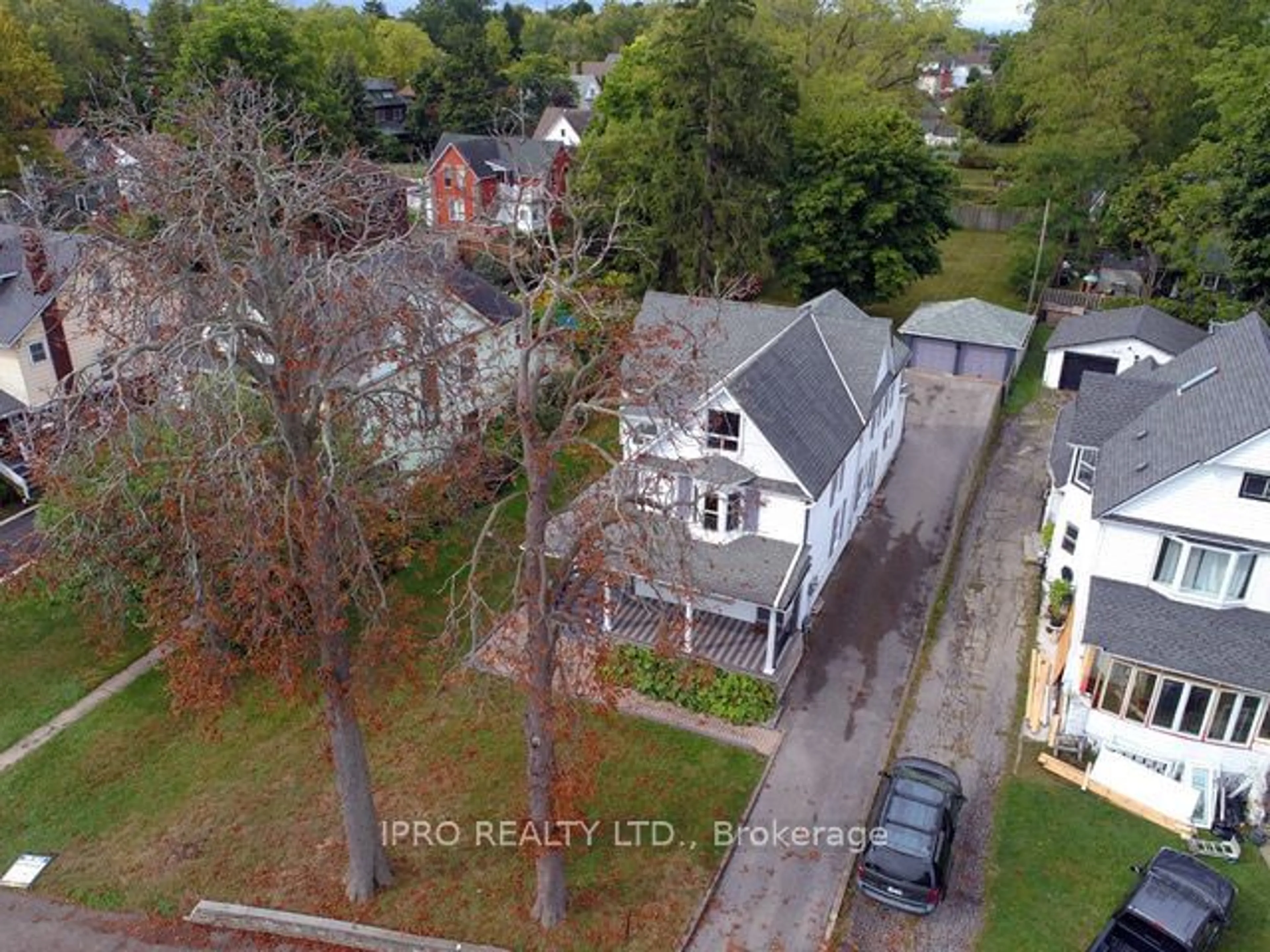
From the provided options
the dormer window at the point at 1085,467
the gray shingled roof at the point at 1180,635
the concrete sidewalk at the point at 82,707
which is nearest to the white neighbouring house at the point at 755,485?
the dormer window at the point at 1085,467

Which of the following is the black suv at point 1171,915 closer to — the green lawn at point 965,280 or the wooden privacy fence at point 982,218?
the green lawn at point 965,280

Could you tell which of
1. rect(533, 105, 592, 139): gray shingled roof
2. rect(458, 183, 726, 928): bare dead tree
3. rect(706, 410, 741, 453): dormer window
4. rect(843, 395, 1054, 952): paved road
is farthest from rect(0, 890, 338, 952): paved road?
rect(533, 105, 592, 139): gray shingled roof

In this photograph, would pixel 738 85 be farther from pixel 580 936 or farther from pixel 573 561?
pixel 580 936

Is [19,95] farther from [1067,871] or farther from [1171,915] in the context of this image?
[1171,915]

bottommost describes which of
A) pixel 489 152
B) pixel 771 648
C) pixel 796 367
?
pixel 771 648

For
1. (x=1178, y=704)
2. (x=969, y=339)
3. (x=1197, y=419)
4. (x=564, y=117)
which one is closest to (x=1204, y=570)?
(x=1178, y=704)

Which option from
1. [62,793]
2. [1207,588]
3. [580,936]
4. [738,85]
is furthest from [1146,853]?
[738,85]
